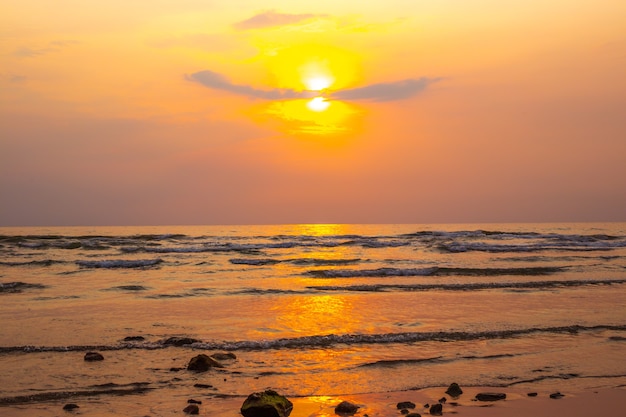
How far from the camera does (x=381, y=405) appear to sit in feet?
26.7

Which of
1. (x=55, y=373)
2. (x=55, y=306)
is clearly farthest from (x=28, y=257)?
(x=55, y=373)

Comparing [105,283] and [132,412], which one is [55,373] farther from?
[105,283]

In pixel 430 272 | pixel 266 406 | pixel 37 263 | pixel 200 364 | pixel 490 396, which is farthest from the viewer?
pixel 37 263

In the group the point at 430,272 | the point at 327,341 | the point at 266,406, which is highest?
the point at 430,272

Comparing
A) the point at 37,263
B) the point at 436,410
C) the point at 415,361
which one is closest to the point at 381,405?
the point at 436,410

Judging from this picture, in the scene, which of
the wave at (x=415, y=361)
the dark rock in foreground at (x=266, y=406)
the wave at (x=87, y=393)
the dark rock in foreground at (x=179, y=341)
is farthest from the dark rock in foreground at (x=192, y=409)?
the dark rock in foreground at (x=179, y=341)

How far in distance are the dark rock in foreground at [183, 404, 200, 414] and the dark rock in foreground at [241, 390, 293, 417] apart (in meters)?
0.68

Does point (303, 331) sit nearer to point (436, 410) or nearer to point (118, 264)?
point (436, 410)

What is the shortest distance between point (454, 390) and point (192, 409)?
12.3 feet

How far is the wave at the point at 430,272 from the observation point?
90.6ft

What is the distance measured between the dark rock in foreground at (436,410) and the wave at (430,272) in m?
19.6

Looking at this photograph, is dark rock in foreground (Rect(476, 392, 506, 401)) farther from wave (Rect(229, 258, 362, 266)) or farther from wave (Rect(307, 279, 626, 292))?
wave (Rect(229, 258, 362, 266))

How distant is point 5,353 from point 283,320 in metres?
6.35

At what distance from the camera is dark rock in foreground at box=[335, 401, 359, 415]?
25.4 ft
